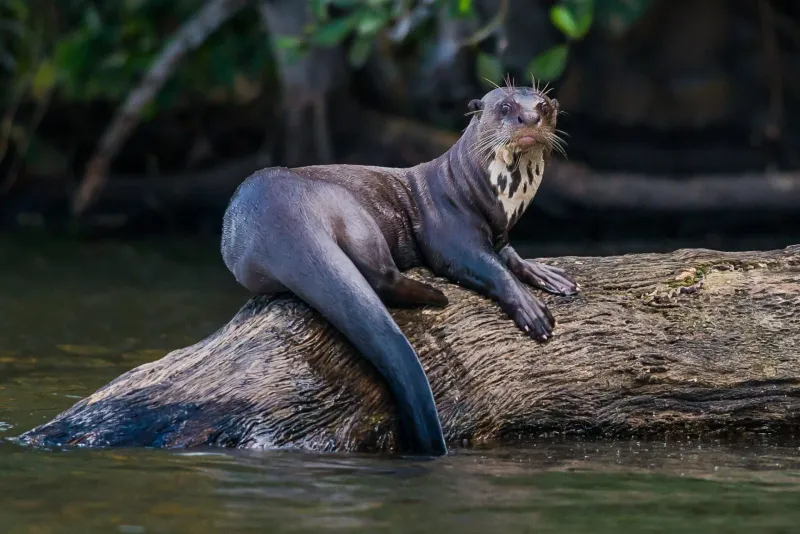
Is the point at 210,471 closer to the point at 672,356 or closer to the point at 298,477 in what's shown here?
the point at 298,477

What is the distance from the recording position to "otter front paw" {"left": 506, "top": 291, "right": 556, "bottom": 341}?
13.0ft

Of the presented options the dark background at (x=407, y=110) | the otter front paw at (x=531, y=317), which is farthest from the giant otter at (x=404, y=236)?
the dark background at (x=407, y=110)

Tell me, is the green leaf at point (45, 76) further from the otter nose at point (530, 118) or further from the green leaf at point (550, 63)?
the otter nose at point (530, 118)

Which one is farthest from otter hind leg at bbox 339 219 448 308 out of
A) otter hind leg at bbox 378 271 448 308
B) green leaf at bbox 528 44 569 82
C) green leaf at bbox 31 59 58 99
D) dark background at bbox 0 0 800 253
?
green leaf at bbox 31 59 58 99

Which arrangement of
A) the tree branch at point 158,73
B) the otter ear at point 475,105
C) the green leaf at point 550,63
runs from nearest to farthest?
the otter ear at point 475,105 → the green leaf at point 550,63 → the tree branch at point 158,73

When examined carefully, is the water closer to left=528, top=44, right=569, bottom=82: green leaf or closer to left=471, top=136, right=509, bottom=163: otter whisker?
left=471, top=136, right=509, bottom=163: otter whisker

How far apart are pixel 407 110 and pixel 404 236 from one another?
6784mm

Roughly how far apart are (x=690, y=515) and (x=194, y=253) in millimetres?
6940

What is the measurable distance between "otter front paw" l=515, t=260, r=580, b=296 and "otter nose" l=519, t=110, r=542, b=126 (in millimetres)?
449

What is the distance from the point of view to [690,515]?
3.05 m

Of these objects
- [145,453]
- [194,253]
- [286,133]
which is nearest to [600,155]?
[286,133]

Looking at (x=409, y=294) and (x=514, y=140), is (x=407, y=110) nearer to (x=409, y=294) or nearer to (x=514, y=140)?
(x=514, y=140)

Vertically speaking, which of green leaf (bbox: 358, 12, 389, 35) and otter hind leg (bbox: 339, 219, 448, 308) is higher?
green leaf (bbox: 358, 12, 389, 35)

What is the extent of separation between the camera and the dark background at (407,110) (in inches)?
384
